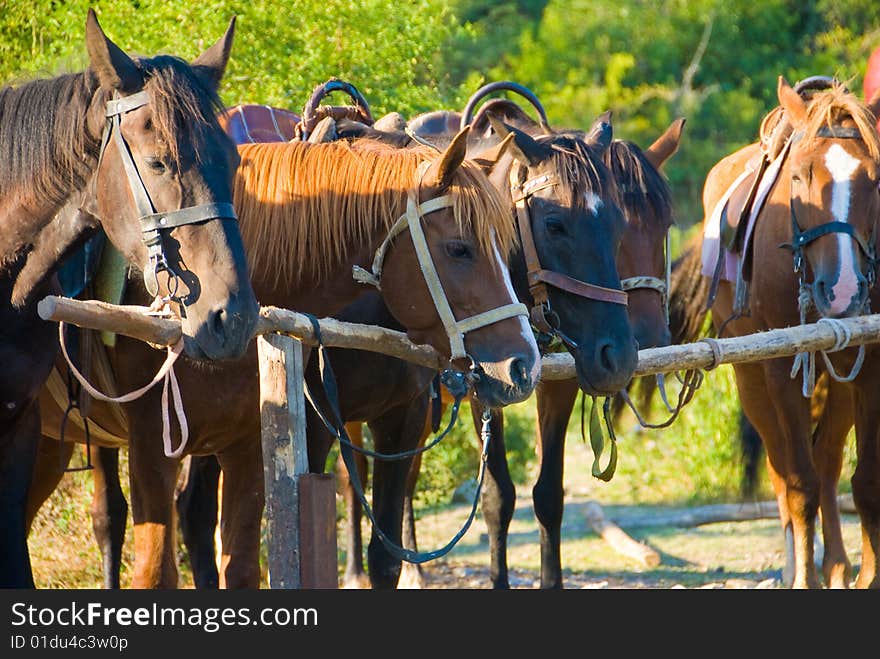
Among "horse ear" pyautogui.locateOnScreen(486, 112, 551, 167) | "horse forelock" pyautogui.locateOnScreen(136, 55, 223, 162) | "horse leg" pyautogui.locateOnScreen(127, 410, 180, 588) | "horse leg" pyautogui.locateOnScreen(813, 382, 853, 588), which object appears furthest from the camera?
"horse leg" pyautogui.locateOnScreen(813, 382, 853, 588)

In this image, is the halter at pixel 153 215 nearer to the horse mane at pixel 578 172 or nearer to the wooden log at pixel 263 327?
the wooden log at pixel 263 327

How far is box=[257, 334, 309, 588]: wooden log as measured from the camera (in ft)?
10.1

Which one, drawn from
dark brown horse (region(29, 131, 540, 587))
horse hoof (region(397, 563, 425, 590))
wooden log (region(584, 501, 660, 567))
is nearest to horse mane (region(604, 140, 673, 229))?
dark brown horse (region(29, 131, 540, 587))

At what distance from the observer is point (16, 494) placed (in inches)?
148

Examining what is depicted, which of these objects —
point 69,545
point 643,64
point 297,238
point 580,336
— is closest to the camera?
point 297,238

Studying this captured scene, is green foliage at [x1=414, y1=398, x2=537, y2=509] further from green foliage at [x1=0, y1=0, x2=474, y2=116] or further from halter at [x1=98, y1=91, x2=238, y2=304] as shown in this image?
halter at [x1=98, y1=91, x2=238, y2=304]

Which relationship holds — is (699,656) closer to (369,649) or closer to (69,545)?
(369,649)

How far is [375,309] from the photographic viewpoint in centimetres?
453

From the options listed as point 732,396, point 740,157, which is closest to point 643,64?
point 732,396

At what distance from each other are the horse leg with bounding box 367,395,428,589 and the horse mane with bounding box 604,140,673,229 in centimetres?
115

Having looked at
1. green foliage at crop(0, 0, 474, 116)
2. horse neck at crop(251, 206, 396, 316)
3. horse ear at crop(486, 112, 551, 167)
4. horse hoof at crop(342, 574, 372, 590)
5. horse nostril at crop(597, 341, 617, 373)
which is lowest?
horse hoof at crop(342, 574, 372, 590)

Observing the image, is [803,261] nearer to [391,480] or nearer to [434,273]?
[391,480]

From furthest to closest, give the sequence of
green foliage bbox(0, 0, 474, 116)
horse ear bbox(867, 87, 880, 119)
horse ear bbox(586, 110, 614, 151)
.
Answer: green foliage bbox(0, 0, 474, 116) < horse ear bbox(867, 87, 880, 119) < horse ear bbox(586, 110, 614, 151)

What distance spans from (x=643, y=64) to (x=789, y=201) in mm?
16174
